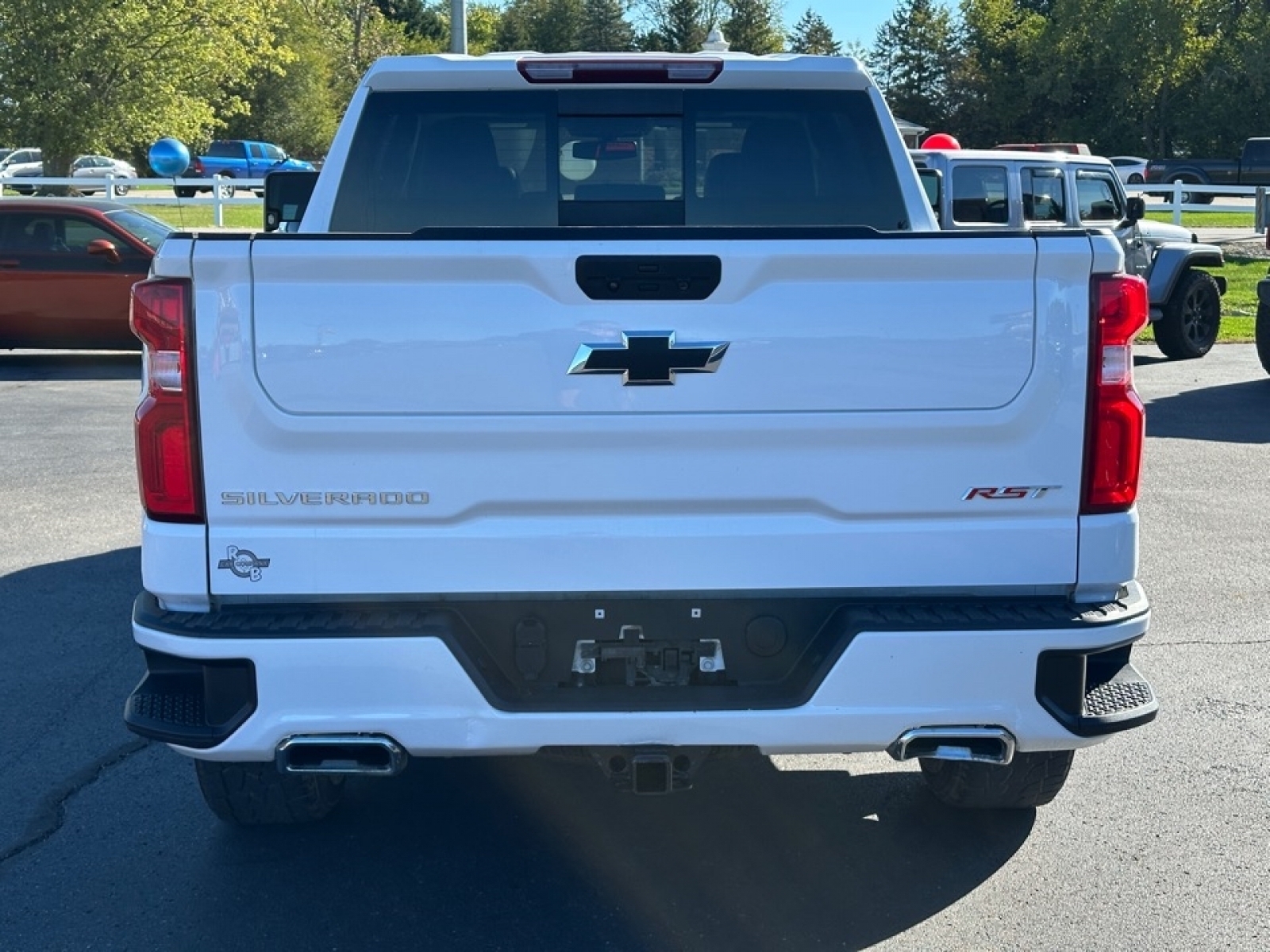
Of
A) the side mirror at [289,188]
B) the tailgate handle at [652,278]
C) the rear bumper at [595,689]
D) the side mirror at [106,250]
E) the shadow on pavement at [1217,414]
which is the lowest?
the shadow on pavement at [1217,414]

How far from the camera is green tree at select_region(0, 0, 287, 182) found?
85.7 ft

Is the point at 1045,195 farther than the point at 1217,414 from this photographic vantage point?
Yes

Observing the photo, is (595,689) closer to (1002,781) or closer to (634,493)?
(634,493)

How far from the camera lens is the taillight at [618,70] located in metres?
4.77

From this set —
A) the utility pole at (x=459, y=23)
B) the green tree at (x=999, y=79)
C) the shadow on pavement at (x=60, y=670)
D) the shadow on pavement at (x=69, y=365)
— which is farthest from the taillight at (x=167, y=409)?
the green tree at (x=999, y=79)

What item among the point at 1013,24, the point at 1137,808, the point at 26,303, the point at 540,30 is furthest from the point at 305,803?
the point at 540,30

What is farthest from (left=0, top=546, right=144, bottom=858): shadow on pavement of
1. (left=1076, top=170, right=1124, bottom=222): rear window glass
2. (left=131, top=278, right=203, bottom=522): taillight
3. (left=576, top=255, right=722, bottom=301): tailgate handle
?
(left=1076, top=170, right=1124, bottom=222): rear window glass

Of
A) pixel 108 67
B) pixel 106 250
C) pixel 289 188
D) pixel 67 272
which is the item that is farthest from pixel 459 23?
pixel 289 188

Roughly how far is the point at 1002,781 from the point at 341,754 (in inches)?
75.7

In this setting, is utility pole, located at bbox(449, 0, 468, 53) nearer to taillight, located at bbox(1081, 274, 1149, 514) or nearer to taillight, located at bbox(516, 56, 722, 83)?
taillight, located at bbox(516, 56, 722, 83)

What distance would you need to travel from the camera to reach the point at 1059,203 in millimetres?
12875

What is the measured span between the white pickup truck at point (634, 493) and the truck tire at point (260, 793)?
2.00 ft

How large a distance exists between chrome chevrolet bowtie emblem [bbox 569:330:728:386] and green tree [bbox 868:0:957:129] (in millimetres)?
67483

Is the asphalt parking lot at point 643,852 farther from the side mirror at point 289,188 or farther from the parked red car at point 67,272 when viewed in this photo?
the parked red car at point 67,272
